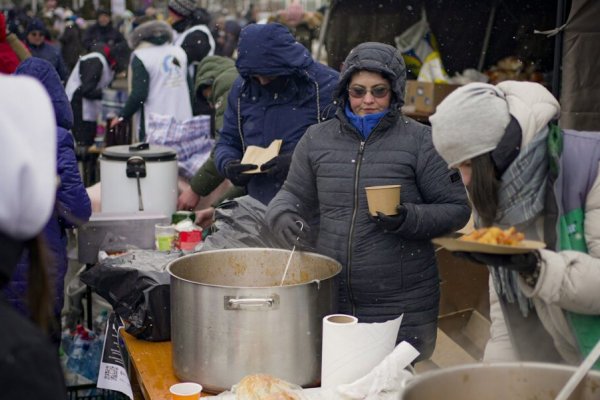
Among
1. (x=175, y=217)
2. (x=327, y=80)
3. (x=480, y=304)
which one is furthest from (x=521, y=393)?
(x=480, y=304)

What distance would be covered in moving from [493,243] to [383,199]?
0.99 metres

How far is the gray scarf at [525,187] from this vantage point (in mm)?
2258

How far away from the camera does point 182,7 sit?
8859 millimetres

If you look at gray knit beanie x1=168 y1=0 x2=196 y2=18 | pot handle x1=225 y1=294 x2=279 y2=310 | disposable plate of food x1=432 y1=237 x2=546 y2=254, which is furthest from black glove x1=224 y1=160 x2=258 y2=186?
gray knit beanie x1=168 y1=0 x2=196 y2=18

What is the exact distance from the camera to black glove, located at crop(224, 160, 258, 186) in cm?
438

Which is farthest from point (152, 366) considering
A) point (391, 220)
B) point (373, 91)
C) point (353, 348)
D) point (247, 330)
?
point (373, 91)

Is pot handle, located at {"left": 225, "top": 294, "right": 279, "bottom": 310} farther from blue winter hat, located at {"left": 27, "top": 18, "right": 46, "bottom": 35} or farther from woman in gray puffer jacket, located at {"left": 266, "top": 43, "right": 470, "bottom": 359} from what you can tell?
blue winter hat, located at {"left": 27, "top": 18, "right": 46, "bottom": 35}

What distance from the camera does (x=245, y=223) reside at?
3.89 meters

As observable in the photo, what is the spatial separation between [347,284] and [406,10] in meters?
5.37

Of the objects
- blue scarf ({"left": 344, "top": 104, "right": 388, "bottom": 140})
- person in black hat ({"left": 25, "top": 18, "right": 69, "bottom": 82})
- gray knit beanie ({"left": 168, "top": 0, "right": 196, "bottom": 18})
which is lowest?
blue scarf ({"left": 344, "top": 104, "right": 388, "bottom": 140})

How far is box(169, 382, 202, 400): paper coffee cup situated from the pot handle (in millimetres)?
266

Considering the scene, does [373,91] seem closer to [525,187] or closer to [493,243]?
[525,187]

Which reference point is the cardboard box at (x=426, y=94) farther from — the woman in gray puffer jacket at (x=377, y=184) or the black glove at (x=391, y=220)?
the black glove at (x=391, y=220)

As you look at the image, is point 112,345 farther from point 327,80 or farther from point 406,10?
point 406,10
